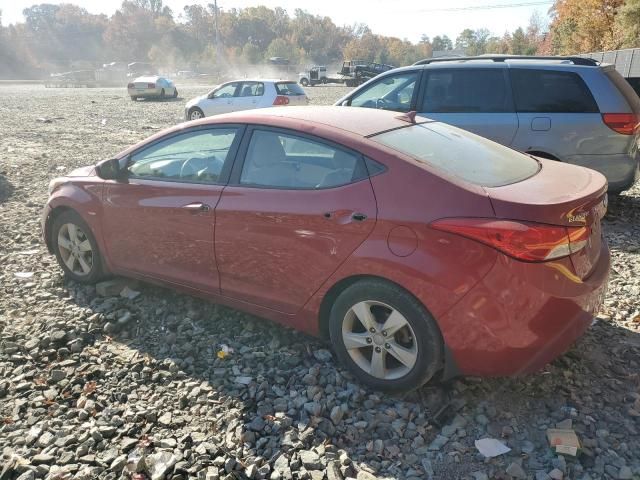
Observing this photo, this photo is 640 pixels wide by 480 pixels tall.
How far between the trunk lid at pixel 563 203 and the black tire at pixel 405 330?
666 mm

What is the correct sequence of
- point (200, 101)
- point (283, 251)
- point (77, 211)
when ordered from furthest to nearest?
1. point (200, 101)
2. point (77, 211)
3. point (283, 251)

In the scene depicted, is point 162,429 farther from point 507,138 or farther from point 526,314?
point 507,138

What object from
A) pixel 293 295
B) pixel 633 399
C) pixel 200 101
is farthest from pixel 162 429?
pixel 200 101

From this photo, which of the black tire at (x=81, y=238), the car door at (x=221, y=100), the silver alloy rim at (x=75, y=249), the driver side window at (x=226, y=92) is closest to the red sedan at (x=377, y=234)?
the black tire at (x=81, y=238)

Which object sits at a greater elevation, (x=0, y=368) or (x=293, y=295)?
(x=293, y=295)

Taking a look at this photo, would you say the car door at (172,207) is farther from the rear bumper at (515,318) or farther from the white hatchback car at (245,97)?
the white hatchback car at (245,97)

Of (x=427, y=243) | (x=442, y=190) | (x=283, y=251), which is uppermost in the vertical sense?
(x=442, y=190)

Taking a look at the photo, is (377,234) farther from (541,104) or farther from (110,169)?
(541,104)

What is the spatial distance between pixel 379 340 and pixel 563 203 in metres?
1.24

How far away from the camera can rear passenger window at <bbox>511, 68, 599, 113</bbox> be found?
5898 millimetres

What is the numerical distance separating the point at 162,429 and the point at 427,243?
175 centimetres

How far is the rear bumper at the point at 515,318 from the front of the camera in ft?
8.66

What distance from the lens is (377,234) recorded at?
9.52 ft

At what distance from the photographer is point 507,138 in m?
6.16
